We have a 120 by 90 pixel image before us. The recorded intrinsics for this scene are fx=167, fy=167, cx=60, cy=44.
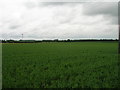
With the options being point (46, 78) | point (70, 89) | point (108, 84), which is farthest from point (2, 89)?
point (108, 84)

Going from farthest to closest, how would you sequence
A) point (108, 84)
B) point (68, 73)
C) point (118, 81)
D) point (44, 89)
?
point (68, 73) → point (118, 81) → point (108, 84) → point (44, 89)

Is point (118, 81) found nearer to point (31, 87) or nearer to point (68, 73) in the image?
point (68, 73)

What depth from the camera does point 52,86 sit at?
6.39 metres

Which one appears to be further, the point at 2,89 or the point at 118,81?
the point at 118,81

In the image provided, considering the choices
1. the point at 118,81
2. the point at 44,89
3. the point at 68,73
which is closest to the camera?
the point at 44,89

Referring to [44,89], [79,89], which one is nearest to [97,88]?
[79,89]

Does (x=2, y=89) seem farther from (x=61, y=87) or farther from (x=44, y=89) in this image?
(x=61, y=87)

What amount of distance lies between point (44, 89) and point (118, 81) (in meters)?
3.33

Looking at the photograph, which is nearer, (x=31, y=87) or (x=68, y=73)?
(x=31, y=87)

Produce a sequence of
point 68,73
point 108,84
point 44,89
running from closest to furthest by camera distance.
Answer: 1. point 44,89
2. point 108,84
3. point 68,73

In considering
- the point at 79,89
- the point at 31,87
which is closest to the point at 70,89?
the point at 79,89

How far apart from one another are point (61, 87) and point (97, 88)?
1356 mm

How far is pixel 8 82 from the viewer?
22.9 ft

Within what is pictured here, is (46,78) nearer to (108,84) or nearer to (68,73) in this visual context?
(68,73)
